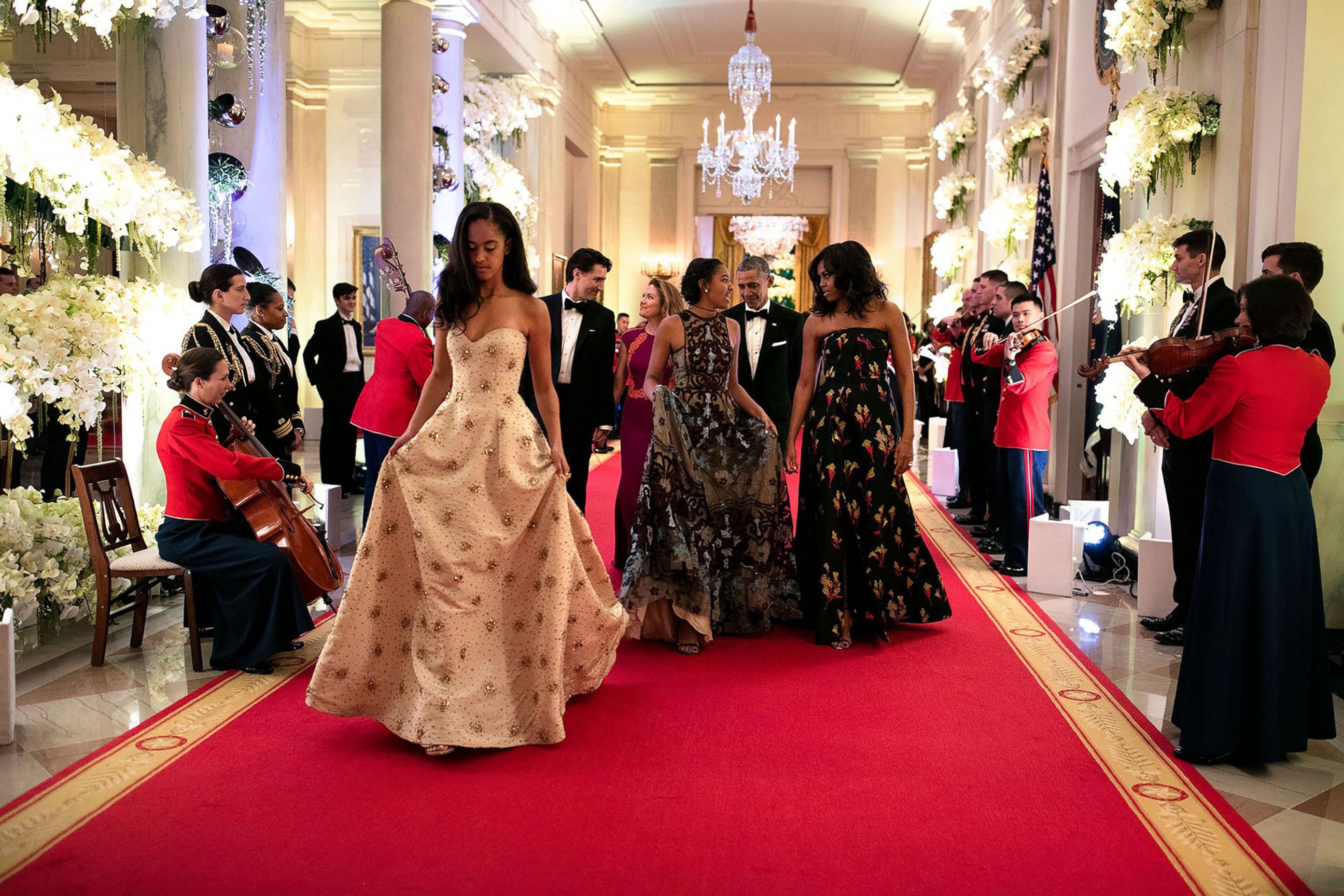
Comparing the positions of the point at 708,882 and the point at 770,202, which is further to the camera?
the point at 770,202

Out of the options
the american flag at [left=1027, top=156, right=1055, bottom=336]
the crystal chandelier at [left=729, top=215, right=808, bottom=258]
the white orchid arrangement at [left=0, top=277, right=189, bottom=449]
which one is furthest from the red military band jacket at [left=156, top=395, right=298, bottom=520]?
the crystal chandelier at [left=729, top=215, right=808, bottom=258]

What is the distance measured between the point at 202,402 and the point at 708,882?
305cm

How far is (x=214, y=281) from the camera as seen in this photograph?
5.68m

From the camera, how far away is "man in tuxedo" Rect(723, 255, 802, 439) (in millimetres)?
6172

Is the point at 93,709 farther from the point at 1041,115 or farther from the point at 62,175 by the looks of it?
the point at 1041,115

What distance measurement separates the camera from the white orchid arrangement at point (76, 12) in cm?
459

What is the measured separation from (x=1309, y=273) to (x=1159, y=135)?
63.3 inches

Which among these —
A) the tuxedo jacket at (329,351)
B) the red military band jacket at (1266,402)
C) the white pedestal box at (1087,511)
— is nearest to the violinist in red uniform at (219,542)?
the red military band jacket at (1266,402)

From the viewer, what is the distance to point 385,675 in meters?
3.94

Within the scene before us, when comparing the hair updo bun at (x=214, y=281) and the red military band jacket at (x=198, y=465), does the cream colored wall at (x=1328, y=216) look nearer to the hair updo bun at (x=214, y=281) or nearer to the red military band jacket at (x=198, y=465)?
the red military band jacket at (x=198, y=465)

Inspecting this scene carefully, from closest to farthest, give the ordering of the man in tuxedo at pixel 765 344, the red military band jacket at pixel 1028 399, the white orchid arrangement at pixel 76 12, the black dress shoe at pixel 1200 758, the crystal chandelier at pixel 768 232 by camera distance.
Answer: the black dress shoe at pixel 1200 758, the white orchid arrangement at pixel 76 12, the man in tuxedo at pixel 765 344, the red military band jacket at pixel 1028 399, the crystal chandelier at pixel 768 232

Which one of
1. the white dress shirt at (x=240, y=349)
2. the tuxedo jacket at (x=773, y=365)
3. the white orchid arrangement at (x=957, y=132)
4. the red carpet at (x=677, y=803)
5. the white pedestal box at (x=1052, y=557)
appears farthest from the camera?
the white orchid arrangement at (x=957, y=132)

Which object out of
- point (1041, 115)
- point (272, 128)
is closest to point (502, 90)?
point (272, 128)

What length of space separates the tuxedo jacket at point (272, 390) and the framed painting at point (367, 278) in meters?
8.00
